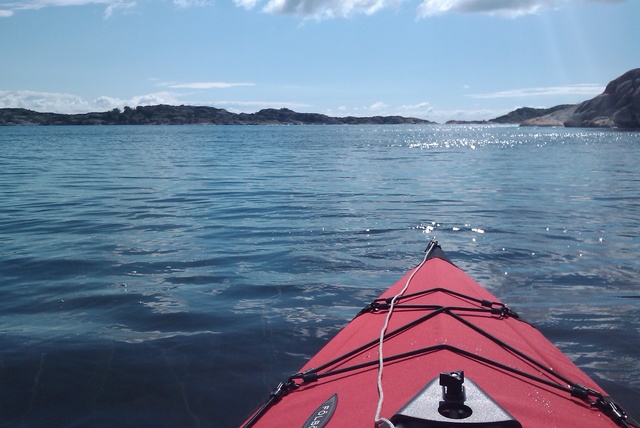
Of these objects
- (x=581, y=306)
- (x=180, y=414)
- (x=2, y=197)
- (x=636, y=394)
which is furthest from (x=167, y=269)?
(x=2, y=197)

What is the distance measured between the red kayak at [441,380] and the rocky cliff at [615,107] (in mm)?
87531

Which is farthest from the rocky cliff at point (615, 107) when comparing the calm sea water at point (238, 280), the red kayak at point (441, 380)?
the red kayak at point (441, 380)

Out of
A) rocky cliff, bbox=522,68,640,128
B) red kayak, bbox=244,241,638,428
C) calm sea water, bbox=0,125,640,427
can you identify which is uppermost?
rocky cliff, bbox=522,68,640,128

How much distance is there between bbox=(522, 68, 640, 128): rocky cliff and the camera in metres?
82.6

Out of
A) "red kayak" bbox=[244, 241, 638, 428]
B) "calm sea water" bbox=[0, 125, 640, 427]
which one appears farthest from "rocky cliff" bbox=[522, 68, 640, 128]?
"red kayak" bbox=[244, 241, 638, 428]

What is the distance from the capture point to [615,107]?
9131 centimetres

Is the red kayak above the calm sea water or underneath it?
above

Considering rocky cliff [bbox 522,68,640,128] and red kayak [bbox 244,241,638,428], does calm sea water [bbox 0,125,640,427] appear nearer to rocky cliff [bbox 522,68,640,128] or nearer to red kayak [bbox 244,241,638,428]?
red kayak [bbox 244,241,638,428]

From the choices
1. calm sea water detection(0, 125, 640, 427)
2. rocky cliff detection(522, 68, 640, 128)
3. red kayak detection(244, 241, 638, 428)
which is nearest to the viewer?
red kayak detection(244, 241, 638, 428)

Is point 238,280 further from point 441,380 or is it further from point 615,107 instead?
point 615,107

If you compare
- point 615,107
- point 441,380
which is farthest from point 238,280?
point 615,107

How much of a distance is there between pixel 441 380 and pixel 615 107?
101 m

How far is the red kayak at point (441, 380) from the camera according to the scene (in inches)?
102

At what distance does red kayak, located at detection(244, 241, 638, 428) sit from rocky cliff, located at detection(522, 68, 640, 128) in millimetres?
87531
